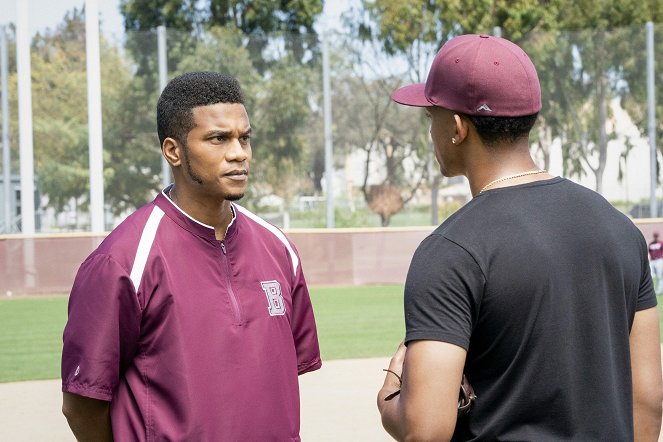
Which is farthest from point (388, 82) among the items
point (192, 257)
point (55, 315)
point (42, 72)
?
point (192, 257)

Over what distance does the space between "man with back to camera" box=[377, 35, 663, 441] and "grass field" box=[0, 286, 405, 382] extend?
9504 mm

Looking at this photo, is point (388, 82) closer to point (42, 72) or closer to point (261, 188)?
point (261, 188)

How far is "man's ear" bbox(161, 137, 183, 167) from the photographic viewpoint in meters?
3.11

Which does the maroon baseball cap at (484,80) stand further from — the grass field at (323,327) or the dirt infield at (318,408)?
the grass field at (323,327)

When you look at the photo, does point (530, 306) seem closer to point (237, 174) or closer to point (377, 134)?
point (237, 174)

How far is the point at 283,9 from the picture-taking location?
111 feet

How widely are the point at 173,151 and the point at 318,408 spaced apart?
5.77 metres

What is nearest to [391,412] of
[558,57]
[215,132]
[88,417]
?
[88,417]

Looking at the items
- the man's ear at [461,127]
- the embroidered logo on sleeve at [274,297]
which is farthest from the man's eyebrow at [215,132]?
the man's ear at [461,127]

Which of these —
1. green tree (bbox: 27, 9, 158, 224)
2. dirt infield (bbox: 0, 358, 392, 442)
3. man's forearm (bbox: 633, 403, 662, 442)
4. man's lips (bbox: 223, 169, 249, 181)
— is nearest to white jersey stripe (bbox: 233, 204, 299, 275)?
man's lips (bbox: 223, 169, 249, 181)

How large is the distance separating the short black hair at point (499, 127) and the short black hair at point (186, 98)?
1.10 m

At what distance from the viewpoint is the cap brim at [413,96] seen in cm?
236

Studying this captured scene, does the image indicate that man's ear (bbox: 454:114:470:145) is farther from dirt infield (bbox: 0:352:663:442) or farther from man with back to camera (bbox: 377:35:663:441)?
dirt infield (bbox: 0:352:663:442)

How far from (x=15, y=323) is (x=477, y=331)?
15095mm
